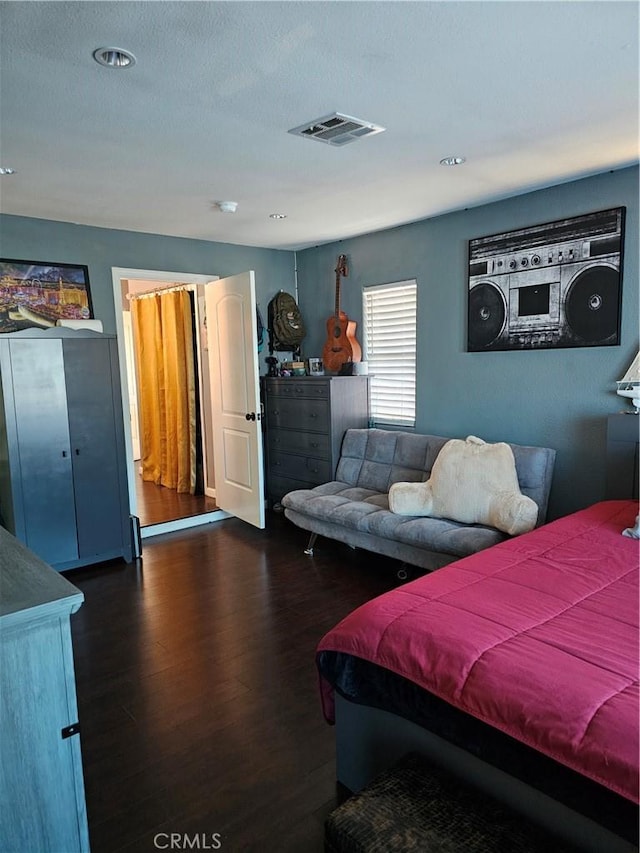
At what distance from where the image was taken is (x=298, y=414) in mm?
4879

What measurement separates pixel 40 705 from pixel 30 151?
2493 mm

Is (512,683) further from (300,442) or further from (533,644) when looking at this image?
(300,442)

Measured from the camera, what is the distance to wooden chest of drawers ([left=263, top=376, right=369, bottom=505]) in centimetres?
462

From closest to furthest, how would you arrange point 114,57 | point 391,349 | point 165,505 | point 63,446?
1. point 114,57
2. point 63,446
3. point 391,349
4. point 165,505

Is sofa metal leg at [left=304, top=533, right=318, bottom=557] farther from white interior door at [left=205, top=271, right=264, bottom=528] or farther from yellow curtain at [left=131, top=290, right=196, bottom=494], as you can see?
yellow curtain at [left=131, top=290, right=196, bottom=494]

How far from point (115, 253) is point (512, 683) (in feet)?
13.5

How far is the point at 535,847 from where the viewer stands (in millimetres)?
1266

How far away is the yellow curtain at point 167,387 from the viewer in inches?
232

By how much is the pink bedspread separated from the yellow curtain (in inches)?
168

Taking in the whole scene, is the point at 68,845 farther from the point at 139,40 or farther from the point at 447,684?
the point at 139,40

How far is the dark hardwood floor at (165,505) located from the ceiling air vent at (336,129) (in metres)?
3.43

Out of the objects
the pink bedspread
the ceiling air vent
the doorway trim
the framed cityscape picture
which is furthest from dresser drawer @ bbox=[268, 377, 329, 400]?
the pink bedspread

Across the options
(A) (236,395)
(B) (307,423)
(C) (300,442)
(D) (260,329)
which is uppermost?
(D) (260,329)

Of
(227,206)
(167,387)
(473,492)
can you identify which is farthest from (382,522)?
(167,387)
